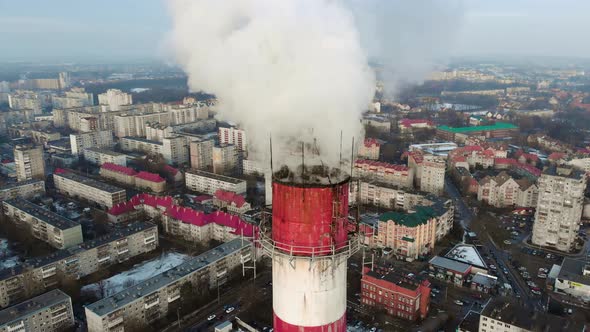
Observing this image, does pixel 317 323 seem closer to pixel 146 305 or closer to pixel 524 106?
pixel 146 305

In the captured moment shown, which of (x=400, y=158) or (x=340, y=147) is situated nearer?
(x=340, y=147)

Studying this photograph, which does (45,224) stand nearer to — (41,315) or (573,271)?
(41,315)

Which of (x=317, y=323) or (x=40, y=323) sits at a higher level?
(x=317, y=323)

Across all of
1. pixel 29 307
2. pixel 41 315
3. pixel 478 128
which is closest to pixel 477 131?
pixel 478 128

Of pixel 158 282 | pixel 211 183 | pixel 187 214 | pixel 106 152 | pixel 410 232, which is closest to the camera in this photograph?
pixel 158 282

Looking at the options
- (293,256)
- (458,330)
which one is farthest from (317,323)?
Result: (458,330)

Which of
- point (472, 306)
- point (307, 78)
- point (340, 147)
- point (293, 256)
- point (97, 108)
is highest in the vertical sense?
point (307, 78)

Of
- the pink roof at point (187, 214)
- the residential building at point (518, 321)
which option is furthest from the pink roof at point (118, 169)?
the residential building at point (518, 321)
